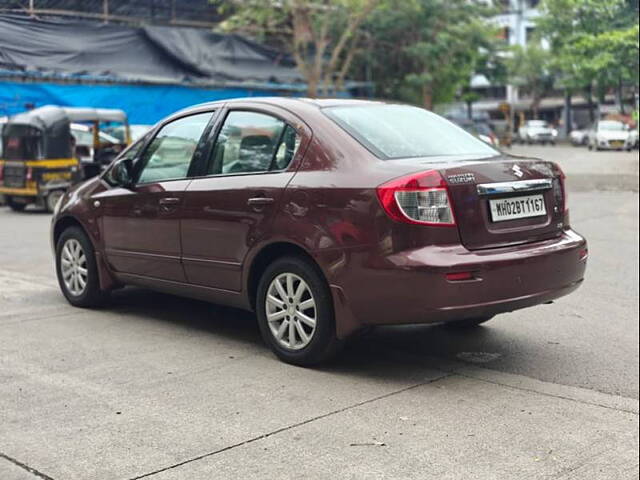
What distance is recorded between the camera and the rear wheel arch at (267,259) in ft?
16.9

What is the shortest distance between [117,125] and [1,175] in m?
4.12

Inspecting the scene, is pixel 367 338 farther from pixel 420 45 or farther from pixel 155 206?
pixel 420 45

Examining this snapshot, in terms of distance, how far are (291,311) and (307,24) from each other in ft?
77.0

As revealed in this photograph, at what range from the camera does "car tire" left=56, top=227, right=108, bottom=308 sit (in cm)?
665

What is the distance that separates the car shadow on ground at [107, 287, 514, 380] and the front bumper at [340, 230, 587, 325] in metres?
0.35

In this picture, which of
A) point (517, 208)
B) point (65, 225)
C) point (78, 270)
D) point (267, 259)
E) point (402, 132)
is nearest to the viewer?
point (517, 208)

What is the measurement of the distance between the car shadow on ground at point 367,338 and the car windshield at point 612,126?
3581cm

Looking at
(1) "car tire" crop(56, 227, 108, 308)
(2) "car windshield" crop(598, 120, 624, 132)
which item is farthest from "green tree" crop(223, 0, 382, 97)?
(1) "car tire" crop(56, 227, 108, 308)

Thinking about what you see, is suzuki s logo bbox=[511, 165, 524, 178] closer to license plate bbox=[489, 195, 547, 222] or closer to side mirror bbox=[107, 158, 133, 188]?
license plate bbox=[489, 195, 547, 222]

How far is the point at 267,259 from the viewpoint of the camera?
5.41 metres

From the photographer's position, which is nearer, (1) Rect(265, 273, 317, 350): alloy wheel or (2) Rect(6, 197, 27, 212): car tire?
(1) Rect(265, 273, 317, 350): alloy wheel

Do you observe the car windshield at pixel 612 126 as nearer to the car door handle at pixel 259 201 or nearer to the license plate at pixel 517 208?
the license plate at pixel 517 208

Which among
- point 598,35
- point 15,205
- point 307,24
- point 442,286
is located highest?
point 307,24

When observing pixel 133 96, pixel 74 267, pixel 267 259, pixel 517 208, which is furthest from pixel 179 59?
pixel 517 208
